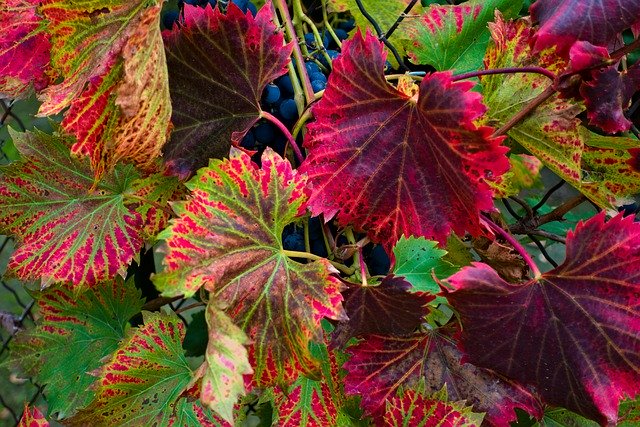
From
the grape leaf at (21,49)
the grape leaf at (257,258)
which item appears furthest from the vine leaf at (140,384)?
the grape leaf at (21,49)

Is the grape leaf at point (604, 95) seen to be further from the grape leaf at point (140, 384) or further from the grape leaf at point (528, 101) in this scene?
the grape leaf at point (140, 384)

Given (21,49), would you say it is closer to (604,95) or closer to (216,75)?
(216,75)

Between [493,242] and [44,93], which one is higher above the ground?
[44,93]

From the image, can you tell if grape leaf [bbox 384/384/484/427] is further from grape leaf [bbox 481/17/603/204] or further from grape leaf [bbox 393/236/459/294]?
grape leaf [bbox 481/17/603/204]

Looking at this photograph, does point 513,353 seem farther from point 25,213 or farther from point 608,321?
point 25,213

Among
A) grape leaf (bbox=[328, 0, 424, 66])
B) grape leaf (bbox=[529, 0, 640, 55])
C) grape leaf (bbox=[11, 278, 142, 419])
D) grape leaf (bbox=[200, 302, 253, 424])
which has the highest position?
grape leaf (bbox=[529, 0, 640, 55])

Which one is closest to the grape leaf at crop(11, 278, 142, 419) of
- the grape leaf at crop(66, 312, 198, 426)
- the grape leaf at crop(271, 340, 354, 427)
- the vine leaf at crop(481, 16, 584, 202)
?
the grape leaf at crop(66, 312, 198, 426)

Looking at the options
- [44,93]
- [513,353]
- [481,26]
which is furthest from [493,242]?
[44,93]
